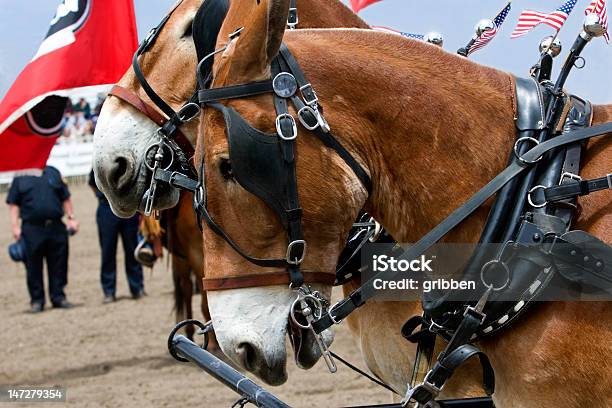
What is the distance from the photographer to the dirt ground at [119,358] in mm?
6441

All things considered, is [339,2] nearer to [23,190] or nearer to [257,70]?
[257,70]

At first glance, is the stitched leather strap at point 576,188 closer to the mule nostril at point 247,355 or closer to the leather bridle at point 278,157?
the leather bridle at point 278,157

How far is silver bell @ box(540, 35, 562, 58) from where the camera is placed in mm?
2647

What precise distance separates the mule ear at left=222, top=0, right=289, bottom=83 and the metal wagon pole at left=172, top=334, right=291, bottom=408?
3.13 ft

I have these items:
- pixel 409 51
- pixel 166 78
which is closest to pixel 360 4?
pixel 166 78

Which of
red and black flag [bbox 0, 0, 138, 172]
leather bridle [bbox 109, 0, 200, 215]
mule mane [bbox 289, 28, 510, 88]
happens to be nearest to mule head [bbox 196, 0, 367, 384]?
mule mane [bbox 289, 28, 510, 88]

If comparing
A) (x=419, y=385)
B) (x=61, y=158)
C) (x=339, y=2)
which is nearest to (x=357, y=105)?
(x=419, y=385)

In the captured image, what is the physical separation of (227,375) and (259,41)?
1.13m

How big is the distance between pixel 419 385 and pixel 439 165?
0.58m

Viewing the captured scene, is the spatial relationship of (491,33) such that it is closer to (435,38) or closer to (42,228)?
(435,38)

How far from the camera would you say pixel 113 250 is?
10.8 meters

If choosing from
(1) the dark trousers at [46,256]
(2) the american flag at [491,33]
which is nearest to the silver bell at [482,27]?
(2) the american flag at [491,33]

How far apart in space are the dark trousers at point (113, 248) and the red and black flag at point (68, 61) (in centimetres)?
569

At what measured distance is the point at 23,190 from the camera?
10.4 m
